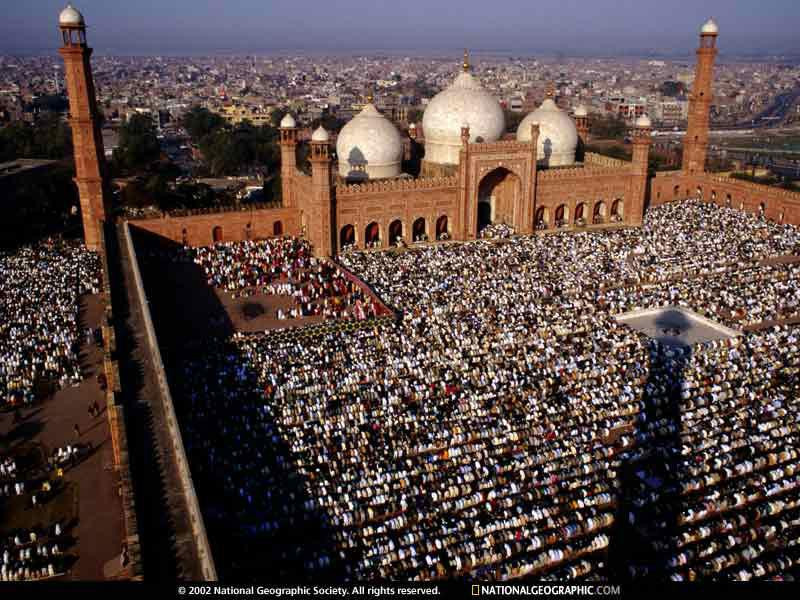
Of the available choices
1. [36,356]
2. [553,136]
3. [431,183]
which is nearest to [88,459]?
[36,356]

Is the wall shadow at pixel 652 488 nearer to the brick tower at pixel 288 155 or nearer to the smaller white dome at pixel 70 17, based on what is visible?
the brick tower at pixel 288 155

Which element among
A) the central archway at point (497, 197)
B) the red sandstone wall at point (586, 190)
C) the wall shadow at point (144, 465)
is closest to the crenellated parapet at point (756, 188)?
the red sandstone wall at point (586, 190)

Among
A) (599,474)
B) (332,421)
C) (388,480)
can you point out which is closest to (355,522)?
(388,480)

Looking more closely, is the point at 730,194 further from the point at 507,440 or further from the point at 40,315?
the point at 40,315

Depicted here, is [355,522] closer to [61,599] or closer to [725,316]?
[61,599]

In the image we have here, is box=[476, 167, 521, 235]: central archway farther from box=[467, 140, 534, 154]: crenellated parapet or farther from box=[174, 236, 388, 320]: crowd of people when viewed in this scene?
box=[174, 236, 388, 320]: crowd of people

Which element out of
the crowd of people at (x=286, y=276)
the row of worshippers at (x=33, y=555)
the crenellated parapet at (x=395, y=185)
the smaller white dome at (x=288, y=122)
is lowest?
the row of worshippers at (x=33, y=555)
